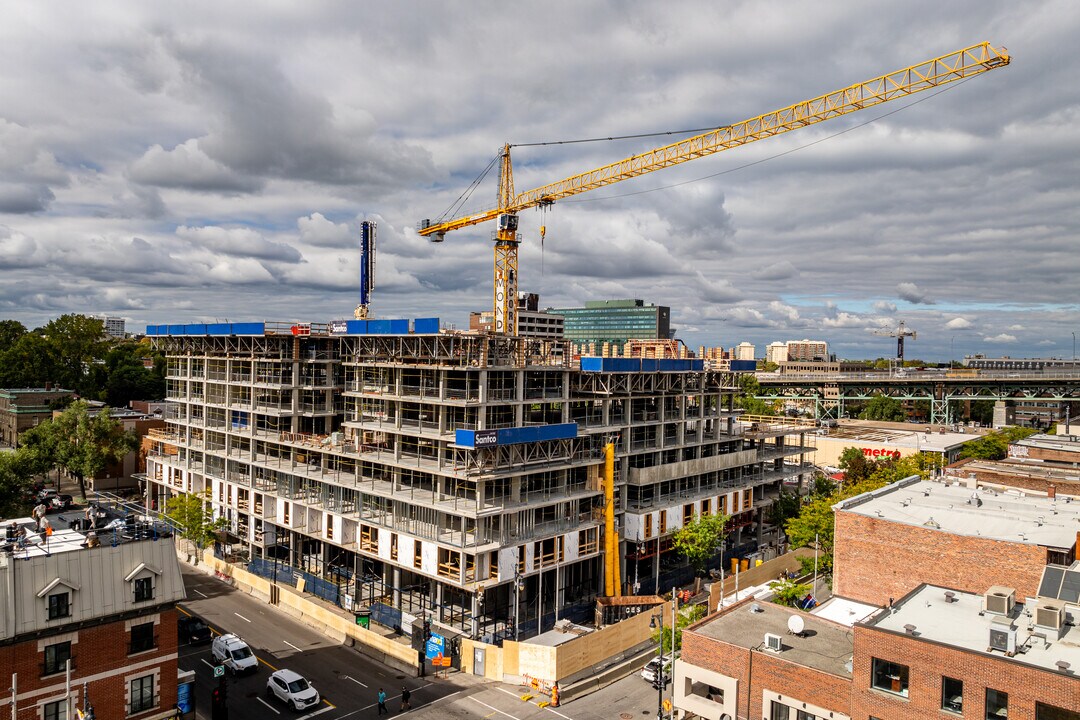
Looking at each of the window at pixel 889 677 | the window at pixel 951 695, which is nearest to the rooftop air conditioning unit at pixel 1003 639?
the window at pixel 951 695

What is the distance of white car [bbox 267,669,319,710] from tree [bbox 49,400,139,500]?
188ft

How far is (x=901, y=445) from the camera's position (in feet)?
352

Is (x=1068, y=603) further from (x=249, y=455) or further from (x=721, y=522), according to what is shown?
(x=249, y=455)

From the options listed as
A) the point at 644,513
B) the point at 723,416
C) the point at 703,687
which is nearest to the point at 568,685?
the point at 703,687

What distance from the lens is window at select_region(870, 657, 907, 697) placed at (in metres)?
28.9

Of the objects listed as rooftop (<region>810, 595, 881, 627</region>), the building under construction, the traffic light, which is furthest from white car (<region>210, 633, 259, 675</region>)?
rooftop (<region>810, 595, 881, 627</region>)

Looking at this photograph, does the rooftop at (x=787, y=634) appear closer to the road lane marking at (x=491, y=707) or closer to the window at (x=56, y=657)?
the road lane marking at (x=491, y=707)

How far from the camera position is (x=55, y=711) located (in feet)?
99.6

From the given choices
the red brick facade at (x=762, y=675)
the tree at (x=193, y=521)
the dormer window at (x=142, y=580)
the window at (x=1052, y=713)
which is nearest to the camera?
the window at (x=1052, y=713)

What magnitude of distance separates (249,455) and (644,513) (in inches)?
1605

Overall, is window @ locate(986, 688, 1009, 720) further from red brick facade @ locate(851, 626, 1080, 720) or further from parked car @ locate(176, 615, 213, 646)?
parked car @ locate(176, 615, 213, 646)

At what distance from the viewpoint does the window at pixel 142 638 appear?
3253 centimetres

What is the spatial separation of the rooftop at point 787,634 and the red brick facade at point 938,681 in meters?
1.76

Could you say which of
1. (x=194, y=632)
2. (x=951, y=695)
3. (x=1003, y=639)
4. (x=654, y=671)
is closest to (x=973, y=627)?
(x=1003, y=639)
